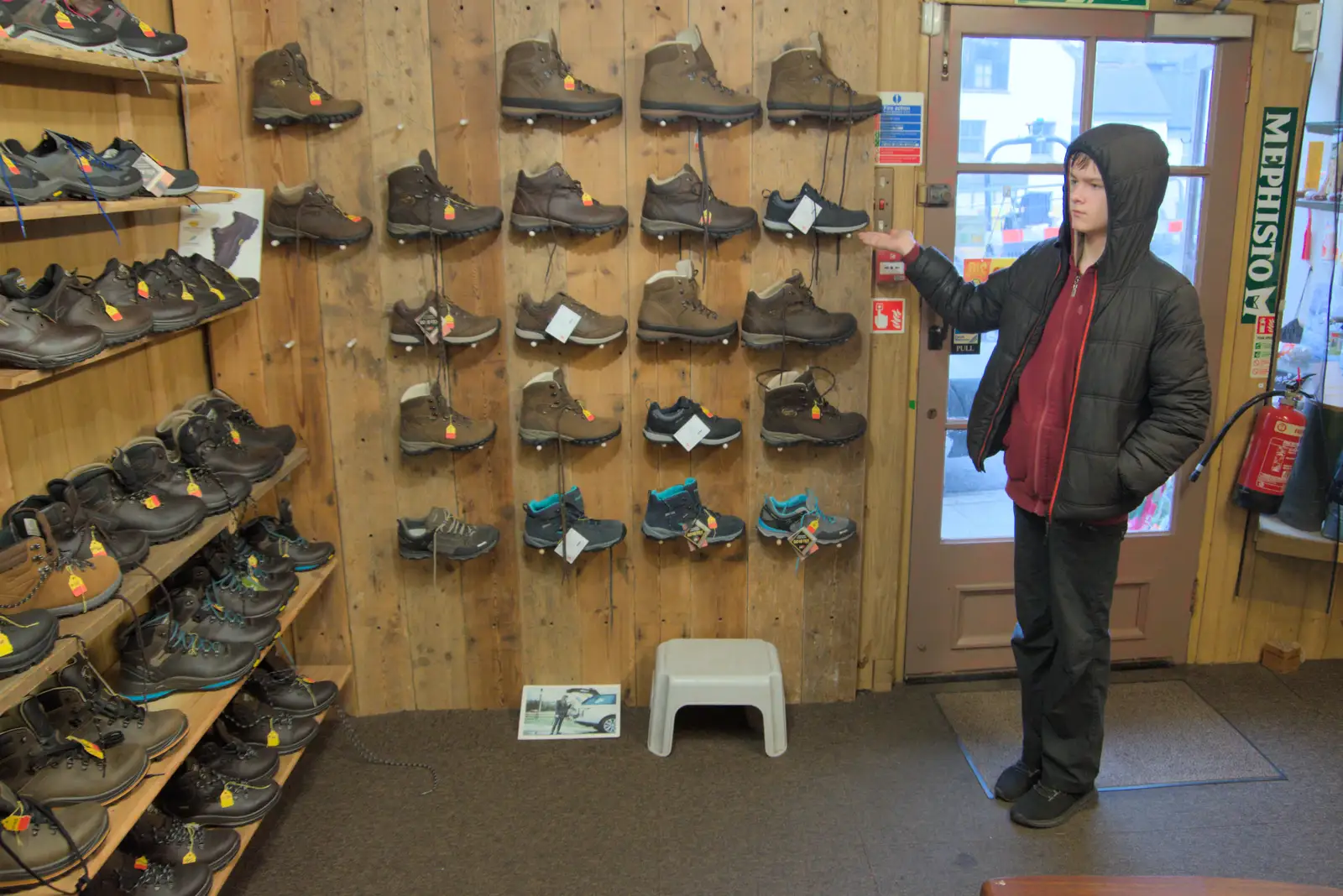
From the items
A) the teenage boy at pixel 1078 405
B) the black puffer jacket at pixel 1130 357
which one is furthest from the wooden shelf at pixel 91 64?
the black puffer jacket at pixel 1130 357

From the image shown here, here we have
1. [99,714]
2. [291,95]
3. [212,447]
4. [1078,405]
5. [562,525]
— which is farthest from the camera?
[562,525]

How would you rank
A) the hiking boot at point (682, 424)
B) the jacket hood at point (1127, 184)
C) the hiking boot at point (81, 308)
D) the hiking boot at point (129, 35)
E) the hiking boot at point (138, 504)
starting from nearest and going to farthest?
1. the hiking boot at point (81, 308)
2. the hiking boot at point (129, 35)
3. the hiking boot at point (138, 504)
4. the jacket hood at point (1127, 184)
5. the hiking boot at point (682, 424)

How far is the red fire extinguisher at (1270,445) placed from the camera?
10.7 feet

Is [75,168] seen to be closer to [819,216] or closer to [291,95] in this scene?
[291,95]

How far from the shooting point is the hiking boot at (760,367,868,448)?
2.98 m

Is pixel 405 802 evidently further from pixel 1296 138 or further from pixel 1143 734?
pixel 1296 138

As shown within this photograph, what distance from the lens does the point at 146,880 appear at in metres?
2.12

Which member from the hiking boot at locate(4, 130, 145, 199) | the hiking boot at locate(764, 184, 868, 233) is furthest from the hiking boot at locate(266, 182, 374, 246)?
the hiking boot at locate(764, 184, 868, 233)

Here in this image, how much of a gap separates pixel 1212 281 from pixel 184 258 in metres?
2.96

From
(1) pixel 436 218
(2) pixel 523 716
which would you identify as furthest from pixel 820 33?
(2) pixel 523 716

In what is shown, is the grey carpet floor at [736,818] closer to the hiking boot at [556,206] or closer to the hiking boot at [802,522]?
the hiking boot at [802,522]

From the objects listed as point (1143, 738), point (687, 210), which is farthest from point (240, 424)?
point (1143, 738)

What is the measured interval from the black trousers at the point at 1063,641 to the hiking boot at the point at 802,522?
55 centimetres

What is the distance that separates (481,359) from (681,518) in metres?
0.74
